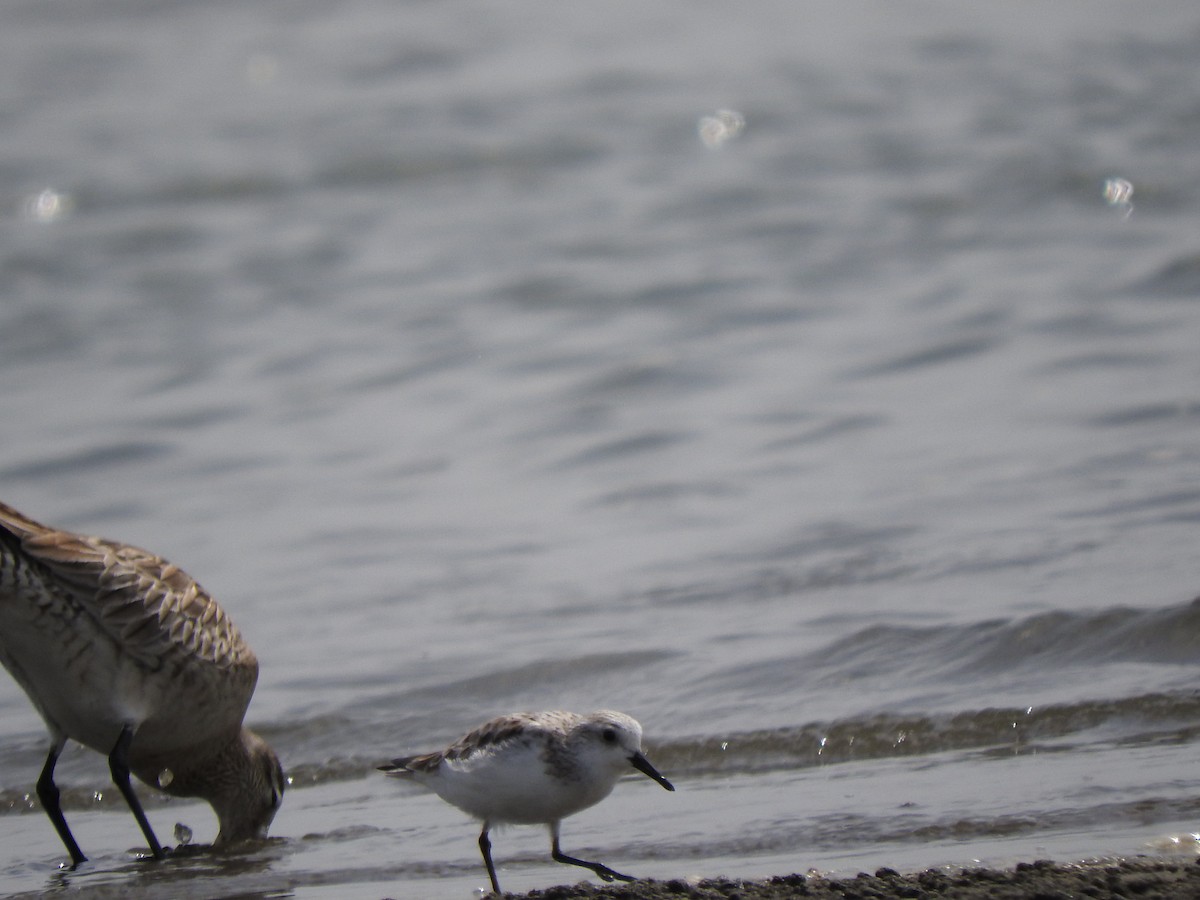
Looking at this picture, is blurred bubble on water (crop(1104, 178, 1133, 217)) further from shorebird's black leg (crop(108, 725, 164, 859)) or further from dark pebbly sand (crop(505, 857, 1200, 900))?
dark pebbly sand (crop(505, 857, 1200, 900))

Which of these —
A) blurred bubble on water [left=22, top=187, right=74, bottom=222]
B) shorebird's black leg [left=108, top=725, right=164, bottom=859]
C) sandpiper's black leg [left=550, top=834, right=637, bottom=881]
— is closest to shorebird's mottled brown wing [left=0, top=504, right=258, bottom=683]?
shorebird's black leg [left=108, top=725, right=164, bottom=859]

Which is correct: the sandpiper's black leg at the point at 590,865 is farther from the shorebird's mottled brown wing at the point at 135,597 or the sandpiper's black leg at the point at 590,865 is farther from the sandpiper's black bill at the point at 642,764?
the shorebird's mottled brown wing at the point at 135,597

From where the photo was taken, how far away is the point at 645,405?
39.5ft

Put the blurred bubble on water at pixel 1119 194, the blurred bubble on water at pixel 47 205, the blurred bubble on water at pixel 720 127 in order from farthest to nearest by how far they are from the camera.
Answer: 1. the blurred bubble on water at pixel 720 127
2. the blurred bubble on water at pixel 47 205
3. the blurred bubble on water at pixel 1119 194

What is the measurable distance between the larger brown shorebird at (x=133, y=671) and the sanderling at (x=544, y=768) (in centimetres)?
143

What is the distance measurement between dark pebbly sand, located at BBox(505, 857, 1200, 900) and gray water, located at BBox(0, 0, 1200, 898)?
38cm

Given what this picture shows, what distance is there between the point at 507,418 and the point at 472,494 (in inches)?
66.4

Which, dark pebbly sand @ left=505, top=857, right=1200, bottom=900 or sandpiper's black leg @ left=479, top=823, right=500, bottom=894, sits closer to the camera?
dark pebbly sand @ left=505, top=857, right=1200, bottom=900

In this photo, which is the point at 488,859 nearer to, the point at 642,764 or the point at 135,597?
the point at 642,764

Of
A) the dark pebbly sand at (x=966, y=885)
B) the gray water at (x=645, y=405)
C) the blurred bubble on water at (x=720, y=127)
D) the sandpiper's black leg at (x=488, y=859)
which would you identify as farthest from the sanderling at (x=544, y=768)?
the blurred bubble on water at (x=720, y=127)

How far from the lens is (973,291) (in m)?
13.6

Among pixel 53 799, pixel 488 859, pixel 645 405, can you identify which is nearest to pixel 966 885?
pixel 488 859

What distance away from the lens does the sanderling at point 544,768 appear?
493 centimetres

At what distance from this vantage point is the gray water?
20.1 feet
